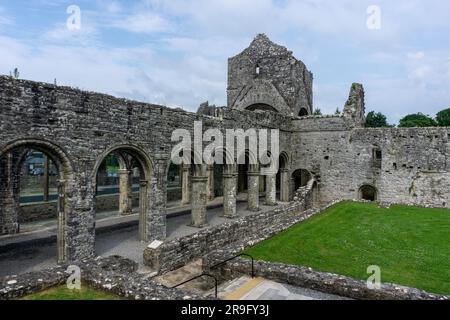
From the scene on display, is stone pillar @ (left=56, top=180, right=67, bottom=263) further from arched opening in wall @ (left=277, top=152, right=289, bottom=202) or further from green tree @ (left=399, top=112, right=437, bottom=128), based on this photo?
green tree @ (left=399, top=112, right=437, bottom=128)

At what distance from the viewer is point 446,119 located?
57.4 m

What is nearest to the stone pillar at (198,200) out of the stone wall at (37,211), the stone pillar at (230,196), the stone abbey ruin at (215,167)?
the stone abbey ruin at (215,167)

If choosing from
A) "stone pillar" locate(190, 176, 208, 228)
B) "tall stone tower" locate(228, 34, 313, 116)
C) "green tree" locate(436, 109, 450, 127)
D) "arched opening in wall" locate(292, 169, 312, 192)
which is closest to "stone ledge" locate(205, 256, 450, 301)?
"stone pillar" locate(190, 176, 208, 228)

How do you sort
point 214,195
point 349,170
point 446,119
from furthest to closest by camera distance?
1. point 446,119
2. point 214,195
3. point 349,170

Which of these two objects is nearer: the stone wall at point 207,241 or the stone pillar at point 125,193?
the stone wall at point 207,241

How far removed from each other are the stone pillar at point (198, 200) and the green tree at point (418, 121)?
40482 mm

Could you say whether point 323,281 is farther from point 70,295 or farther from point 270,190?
point 270,190

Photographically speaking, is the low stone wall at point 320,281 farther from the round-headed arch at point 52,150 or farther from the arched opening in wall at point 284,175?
the arched opening in wall at point 284,175

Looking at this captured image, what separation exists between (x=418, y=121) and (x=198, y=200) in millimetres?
46154

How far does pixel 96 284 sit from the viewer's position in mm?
7348

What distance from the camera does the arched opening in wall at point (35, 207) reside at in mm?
11125
